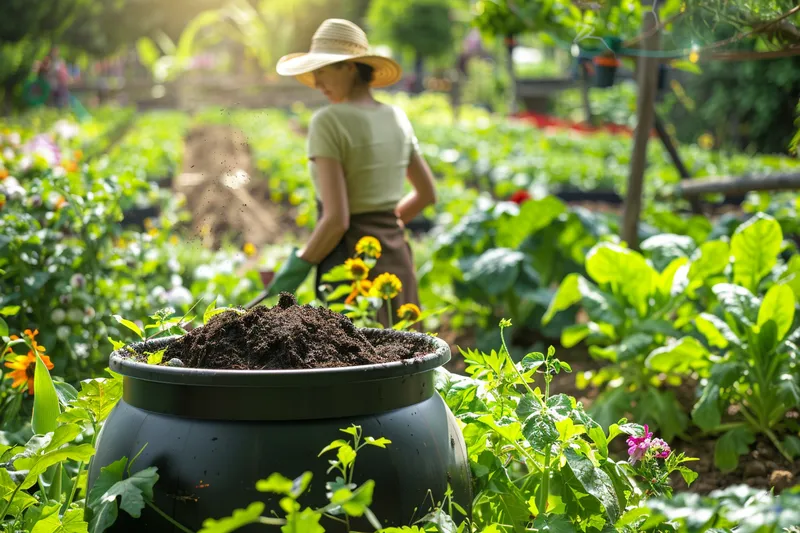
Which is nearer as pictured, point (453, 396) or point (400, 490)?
point (400, 490)

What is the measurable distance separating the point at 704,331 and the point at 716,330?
50mm

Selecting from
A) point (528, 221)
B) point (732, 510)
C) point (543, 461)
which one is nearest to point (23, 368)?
point (543, 461)

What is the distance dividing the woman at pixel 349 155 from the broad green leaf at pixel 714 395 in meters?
1.18

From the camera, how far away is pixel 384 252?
11.6ft

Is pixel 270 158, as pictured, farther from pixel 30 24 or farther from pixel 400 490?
pixel 400 490

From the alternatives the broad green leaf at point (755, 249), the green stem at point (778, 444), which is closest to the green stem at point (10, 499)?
the green stem at point (778, 444)

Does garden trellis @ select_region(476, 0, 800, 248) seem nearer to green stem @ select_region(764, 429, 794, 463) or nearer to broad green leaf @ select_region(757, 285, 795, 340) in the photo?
broad green leaf @ select_region(757, 285, 795, 340)

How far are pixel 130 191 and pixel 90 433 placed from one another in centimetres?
179

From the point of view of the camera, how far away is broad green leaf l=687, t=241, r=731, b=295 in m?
3.93

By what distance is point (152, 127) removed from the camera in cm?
1902

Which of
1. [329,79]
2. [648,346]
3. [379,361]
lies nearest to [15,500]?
[379,361]

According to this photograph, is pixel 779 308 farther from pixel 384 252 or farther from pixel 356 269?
pixel 356 269

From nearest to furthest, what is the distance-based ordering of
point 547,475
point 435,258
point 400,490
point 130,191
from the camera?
point 400,490
point 547,475
point 130,191
point 435,258

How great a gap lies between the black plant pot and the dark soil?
0.39 feet
